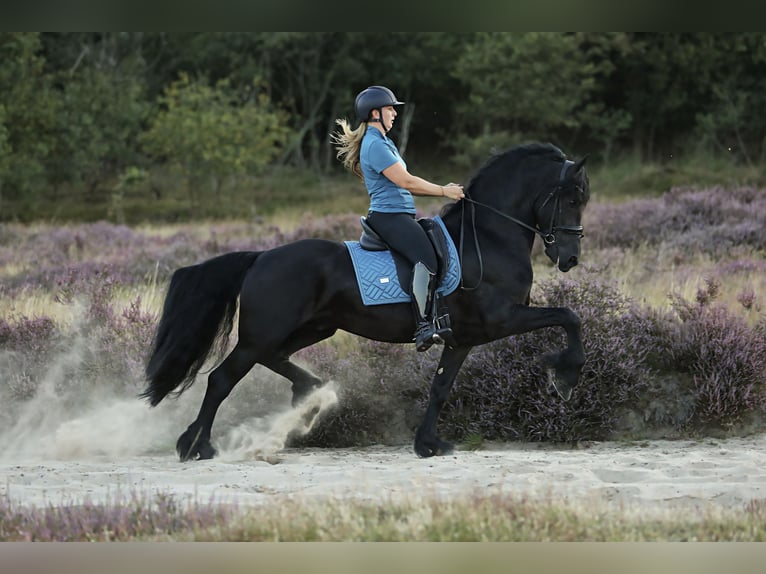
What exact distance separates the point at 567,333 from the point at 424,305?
3.55ft

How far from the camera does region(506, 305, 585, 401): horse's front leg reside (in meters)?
7.33

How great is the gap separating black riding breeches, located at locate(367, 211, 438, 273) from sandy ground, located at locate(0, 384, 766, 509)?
1507mm

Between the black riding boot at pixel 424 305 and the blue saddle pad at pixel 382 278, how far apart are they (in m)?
0.12

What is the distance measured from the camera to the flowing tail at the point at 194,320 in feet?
25.4

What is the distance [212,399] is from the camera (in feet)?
25.1

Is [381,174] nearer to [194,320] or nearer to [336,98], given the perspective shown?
[194,320]

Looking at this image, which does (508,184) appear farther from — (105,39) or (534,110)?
(105,39)

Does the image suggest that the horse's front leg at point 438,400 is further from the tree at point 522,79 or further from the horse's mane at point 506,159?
the tree at point 522,79

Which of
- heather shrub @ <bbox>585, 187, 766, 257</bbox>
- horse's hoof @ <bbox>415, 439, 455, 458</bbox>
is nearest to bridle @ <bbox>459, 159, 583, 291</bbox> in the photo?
horse's hoof @ <bbox>415, 439, 455, 458</bbox>

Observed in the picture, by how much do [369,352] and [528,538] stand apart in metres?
4.55

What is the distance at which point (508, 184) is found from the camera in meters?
7.85

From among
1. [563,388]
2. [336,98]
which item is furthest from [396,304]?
[336,98]
